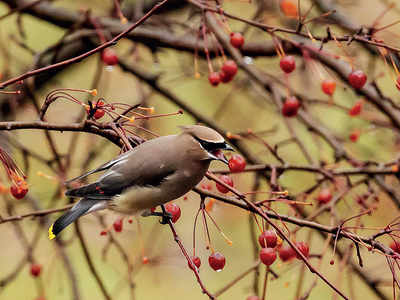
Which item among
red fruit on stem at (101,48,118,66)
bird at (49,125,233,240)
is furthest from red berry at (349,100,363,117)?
bird at (49,125,233,240)

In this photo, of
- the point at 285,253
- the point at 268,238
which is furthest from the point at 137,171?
the point at 285,253

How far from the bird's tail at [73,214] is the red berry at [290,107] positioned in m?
1.23

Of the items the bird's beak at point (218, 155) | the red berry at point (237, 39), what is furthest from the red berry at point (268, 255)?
the red berry at point (237, 39)

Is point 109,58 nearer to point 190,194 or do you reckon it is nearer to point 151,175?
point 151,175

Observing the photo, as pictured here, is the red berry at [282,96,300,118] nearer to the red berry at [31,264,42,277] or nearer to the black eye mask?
the black eye mask

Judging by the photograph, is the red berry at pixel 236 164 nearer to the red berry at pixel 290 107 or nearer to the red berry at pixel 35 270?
the red berry at pixel 290 107

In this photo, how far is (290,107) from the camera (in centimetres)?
331

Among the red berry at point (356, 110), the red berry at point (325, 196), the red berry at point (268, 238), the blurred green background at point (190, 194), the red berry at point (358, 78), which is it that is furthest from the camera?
the blurred green background at point (190, 194)

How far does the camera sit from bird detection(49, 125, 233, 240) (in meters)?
2.29

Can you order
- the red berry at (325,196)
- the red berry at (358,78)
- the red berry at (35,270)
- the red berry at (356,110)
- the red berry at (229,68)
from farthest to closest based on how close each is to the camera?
1. the red berry at (356,110)
2. the red berry at (35,270)
3. the red berry at (229,68)
4. the red berry at (325,196)
5. the red berry at (358,78)

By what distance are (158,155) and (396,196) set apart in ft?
4.54

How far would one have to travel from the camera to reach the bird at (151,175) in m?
2.29

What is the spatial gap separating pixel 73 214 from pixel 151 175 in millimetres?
296

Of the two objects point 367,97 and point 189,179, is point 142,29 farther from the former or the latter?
point 189,179
